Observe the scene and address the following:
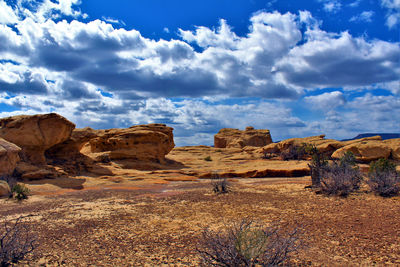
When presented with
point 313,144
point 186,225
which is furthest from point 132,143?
point 186,225

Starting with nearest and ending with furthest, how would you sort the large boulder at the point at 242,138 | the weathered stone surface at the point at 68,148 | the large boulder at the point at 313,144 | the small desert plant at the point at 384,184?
1. the small desert plant at the point at 384,184
2. the weathered stone surface at the point at 68,148
3. the large boulder at the point at 313,144
4. the large boulder at the point at 242,138

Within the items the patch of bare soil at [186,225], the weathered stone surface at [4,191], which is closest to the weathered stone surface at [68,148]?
the weathered stone surface at [4,191]

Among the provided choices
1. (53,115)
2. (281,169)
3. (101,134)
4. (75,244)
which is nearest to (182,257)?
(75,244)

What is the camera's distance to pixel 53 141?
19.8 m

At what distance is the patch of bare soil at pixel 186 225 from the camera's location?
15.0 ft

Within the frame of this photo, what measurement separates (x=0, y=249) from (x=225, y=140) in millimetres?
46510

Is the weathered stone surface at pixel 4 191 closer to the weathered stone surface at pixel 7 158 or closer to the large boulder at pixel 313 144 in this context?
the weathered stone surface at pixel 7 158

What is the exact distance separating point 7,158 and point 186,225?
43.3ft

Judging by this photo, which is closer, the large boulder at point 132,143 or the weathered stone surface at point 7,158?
the weathered stone surface at point 7,158

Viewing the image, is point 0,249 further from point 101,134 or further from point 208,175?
point 101,134

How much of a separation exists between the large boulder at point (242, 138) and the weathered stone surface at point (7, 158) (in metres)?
35.3

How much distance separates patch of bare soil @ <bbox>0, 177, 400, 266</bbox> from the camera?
4574mm

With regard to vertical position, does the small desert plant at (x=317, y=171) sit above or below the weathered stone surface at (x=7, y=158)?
below

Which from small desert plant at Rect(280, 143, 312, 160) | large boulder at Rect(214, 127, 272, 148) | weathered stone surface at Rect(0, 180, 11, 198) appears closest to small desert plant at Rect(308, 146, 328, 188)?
weathered stone surface at Rect(0, 180, 11, 198)
